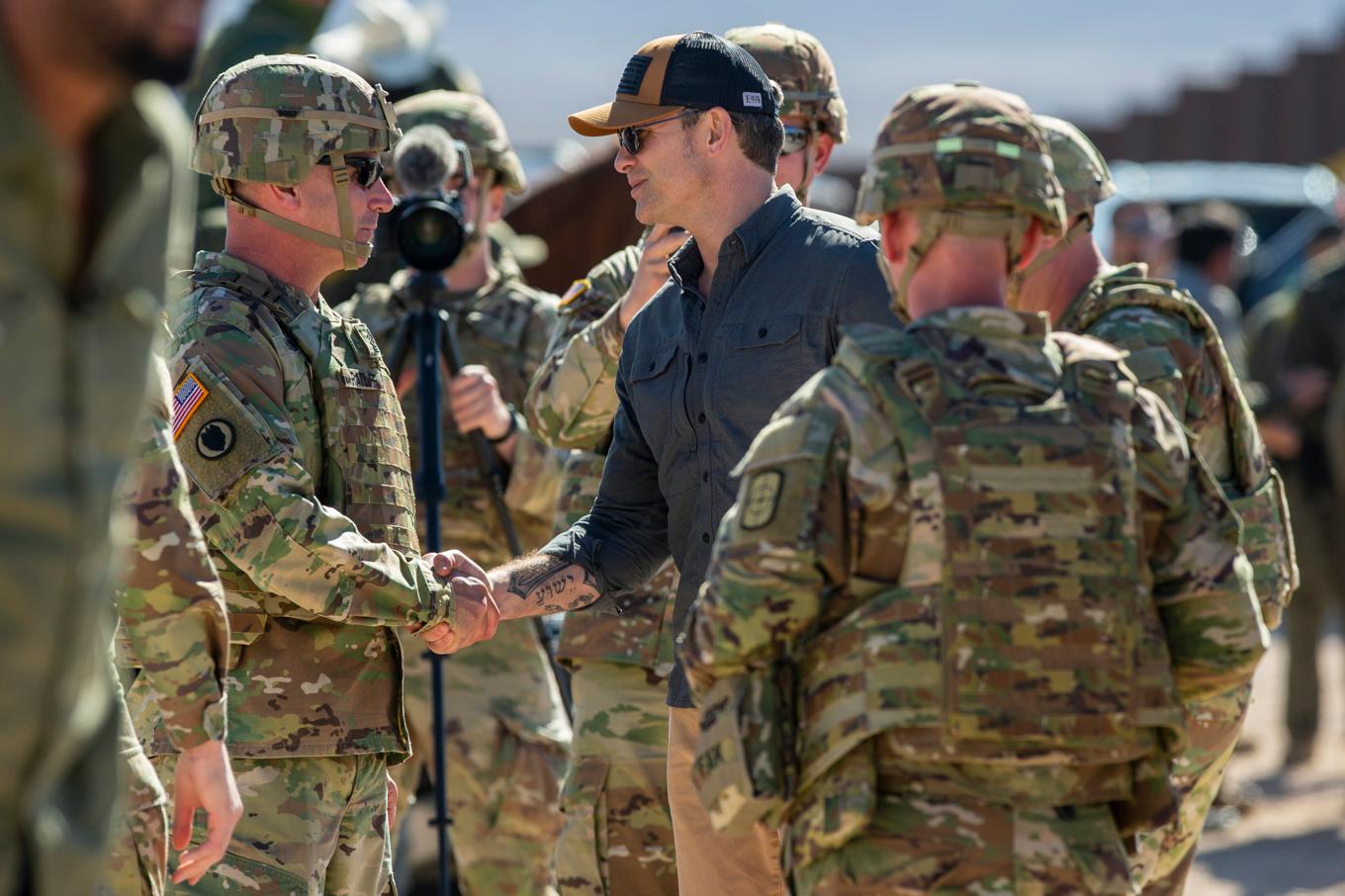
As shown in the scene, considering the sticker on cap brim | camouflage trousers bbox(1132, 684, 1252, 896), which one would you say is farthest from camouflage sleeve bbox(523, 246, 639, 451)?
camouflage trousers bbox(1132, 684, 1252, 896)

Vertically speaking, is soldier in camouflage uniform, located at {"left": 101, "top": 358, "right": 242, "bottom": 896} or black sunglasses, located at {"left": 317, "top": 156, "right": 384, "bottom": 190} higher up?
black sunglasses, located at {"left": 317, "top": 156, "right": 384, "bottom": 190}

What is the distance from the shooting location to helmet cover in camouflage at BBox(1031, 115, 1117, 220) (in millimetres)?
4879

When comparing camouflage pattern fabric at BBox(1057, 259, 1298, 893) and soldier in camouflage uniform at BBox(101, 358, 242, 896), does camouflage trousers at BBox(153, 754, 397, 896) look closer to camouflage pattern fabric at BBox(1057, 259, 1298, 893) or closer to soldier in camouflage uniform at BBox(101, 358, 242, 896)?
soldier in camouflage uniform at BBox(101, 358, 242, 896)

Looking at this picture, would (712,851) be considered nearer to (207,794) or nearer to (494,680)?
(207,794)

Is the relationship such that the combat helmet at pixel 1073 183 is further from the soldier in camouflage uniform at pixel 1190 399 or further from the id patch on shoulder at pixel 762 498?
the id patch on shoulder at pixel 762 498

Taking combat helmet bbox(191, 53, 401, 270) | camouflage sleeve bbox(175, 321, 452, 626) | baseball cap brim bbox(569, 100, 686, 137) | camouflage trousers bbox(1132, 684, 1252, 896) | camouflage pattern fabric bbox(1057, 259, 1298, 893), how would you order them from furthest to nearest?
camouflage trousers bbox(1132, 684, 1252, 896) → camouflage pattern fabric bbox(1057, 259, 1298, 893) → baseball cap brim bbox(569, 100, 686, 137) → combat helmet bbox(191, 53, 401, 270) → camouflage sleeve bbox(175, 321, 452, 626)

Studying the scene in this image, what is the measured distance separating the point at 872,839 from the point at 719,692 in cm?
35

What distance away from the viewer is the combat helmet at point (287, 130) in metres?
4.40

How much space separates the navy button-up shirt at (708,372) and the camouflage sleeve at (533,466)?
1.59m

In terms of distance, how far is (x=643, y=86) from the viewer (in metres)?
4.52

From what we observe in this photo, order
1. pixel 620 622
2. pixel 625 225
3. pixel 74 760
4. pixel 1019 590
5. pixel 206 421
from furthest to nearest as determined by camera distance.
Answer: pixel 625 225 → pixel 620 622 → pixel 206 421 → pixel 1019 590 → pixel 74 760

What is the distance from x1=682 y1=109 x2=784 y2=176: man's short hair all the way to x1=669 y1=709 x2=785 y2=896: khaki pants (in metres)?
1.33

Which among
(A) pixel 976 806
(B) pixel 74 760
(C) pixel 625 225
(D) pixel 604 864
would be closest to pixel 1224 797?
(C) pixel 625 225

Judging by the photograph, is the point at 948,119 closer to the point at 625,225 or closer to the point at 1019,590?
the point at 1019,590
